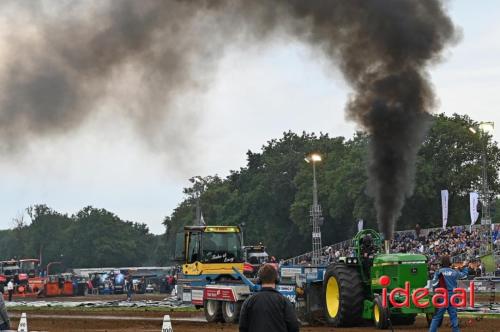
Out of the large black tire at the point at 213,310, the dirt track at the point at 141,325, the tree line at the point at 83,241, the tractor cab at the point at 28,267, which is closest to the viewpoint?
the dirt track at the point at 141,325

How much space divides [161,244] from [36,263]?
82.3 m

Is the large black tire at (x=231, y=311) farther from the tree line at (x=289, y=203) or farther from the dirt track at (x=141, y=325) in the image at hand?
the tree line at (x=289, y=203)

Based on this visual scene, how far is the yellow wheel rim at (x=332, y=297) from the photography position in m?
24.5

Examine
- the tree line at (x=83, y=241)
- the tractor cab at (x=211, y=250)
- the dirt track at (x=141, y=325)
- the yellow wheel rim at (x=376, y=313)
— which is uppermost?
the tree line at (x=83, y=241)

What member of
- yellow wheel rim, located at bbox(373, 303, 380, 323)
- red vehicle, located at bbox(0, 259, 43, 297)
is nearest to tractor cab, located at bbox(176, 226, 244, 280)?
yellow wheel rim, located at bbox(373, 303, 380, 323)

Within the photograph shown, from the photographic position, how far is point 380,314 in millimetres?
22672

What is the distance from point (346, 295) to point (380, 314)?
4.04ft

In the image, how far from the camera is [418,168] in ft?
265

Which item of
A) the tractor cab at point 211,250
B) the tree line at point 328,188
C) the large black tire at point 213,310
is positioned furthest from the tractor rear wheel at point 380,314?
the tree line at point 328,188

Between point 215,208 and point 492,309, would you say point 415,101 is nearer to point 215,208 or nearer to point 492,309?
point 492,309

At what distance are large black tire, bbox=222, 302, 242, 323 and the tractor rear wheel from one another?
496cm

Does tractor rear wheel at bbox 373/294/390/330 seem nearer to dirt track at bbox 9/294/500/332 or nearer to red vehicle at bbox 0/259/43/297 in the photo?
dirt track at bbox 9/294/500/332

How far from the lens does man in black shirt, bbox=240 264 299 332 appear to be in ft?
29.7

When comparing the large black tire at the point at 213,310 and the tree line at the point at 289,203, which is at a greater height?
the tree line at the point at 289,203
